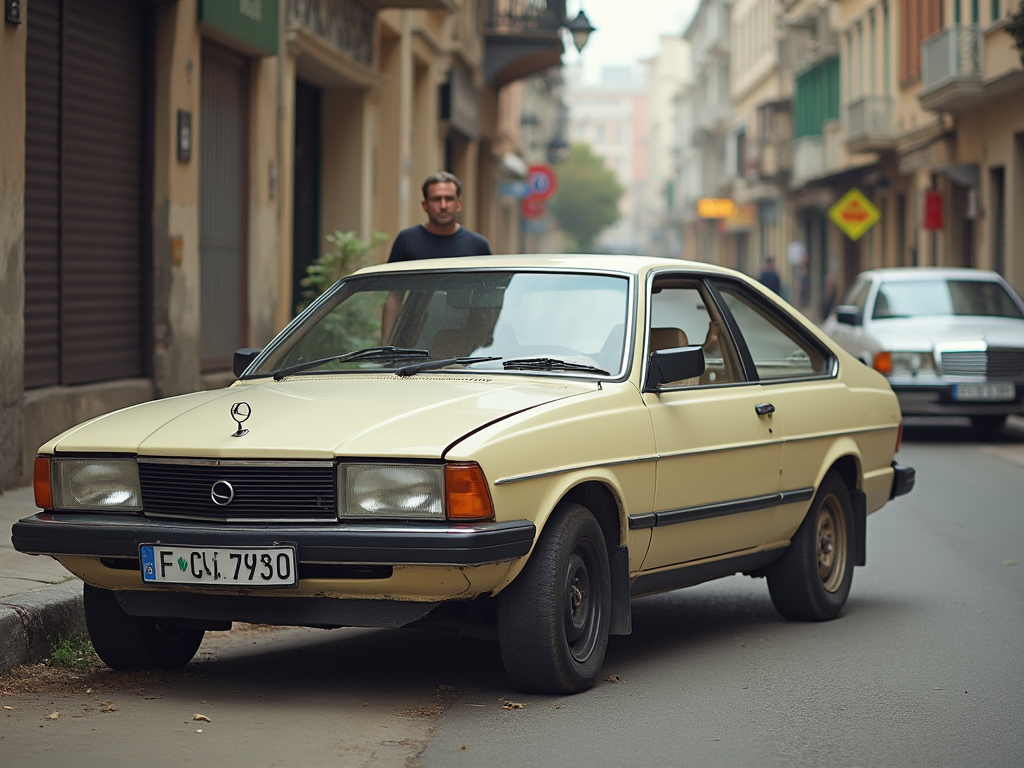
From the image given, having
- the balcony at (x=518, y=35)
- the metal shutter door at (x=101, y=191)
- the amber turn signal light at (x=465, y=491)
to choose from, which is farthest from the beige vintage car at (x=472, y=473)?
the balcony at (x=518, y=35)

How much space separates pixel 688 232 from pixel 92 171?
337 ft

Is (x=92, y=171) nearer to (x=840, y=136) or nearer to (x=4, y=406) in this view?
(x=4, y=406)

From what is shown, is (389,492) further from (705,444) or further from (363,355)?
(705,444)

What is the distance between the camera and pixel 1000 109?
30406 mm

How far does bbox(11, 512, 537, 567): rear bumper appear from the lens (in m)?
5.06

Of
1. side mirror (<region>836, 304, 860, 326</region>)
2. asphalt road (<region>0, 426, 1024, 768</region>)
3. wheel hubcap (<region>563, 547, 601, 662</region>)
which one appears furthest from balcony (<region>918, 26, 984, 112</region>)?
wheel hubcap (<region>563, 547, 601, 662</region>)

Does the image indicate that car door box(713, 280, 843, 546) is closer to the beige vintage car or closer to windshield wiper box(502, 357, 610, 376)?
the beige vintage car

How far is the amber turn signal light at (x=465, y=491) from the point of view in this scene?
16.8ft

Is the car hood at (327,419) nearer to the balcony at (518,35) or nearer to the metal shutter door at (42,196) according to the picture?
the metal shutter door at (42,196)

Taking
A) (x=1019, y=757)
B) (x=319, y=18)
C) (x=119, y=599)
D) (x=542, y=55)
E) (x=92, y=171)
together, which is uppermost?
(x=542, y=55)

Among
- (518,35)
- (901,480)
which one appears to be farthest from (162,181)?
(518,35)

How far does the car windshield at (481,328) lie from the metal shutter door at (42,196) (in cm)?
454

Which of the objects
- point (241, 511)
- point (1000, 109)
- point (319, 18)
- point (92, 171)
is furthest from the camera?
point (1000, 109)

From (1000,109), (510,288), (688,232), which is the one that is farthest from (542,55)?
(688,232)
